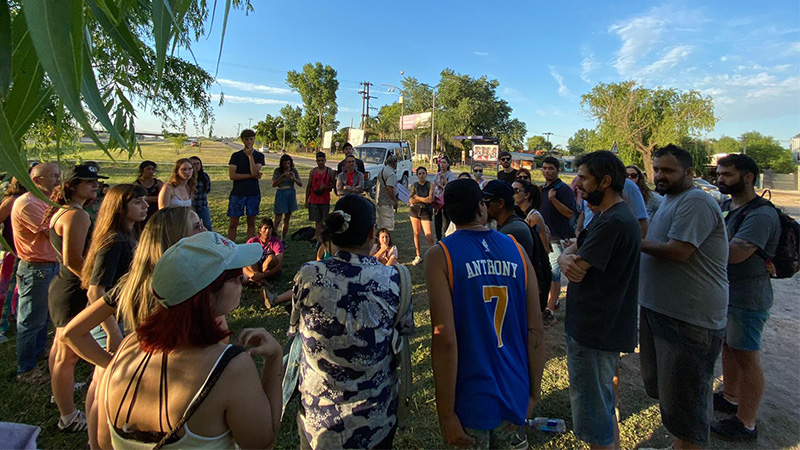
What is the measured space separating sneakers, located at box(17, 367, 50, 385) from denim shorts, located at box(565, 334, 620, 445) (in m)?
4.20

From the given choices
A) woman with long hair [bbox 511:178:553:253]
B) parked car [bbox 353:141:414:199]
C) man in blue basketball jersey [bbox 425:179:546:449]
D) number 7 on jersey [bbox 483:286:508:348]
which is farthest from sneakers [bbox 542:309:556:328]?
parked car [bbox 353:141:414:199]

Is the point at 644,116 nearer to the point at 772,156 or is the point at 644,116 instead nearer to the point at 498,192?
the point at 772,156

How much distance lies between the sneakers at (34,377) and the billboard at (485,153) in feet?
88.2

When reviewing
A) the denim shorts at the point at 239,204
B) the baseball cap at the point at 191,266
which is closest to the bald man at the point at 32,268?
the baseball cap at the point at 191,266

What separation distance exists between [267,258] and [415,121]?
4943 centimetres

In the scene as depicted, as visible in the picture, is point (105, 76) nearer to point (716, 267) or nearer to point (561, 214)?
point (716, 267)

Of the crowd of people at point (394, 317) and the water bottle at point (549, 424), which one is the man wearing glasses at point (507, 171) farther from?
the water bottle at point (549, 424)

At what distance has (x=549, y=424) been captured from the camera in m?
2.76

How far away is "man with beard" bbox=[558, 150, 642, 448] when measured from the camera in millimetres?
2010

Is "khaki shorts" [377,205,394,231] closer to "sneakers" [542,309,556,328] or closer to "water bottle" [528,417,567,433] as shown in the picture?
"sneakers" [542,309,556,328]

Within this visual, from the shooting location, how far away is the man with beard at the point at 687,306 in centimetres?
210

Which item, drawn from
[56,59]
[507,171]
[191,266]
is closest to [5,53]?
[56,59]

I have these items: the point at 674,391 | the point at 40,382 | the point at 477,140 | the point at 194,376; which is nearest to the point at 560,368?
the point at 674,391

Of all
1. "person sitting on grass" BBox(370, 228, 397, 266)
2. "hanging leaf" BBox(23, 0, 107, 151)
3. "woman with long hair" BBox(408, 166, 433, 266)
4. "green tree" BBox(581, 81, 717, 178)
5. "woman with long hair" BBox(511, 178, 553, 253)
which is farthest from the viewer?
"green tree" BBox(581, 81, 717, 178)
